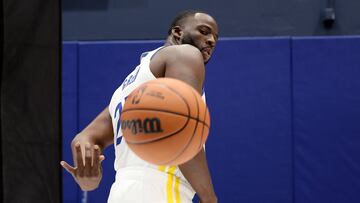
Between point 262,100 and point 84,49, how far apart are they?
1.83 metres

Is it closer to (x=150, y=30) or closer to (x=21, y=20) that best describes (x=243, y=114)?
(x=150, y=30)

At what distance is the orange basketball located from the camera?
7.09 feet

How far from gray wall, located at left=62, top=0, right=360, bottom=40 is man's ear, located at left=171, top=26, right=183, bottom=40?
4.29 metres

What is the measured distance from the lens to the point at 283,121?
630 cm

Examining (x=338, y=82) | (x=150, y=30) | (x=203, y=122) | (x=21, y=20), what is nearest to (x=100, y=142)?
(x=203, y=122)

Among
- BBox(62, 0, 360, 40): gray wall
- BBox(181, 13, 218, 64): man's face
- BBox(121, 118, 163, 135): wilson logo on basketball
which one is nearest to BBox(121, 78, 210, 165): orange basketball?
BBox(121, 118, 163, 135): wilson logo on basketball

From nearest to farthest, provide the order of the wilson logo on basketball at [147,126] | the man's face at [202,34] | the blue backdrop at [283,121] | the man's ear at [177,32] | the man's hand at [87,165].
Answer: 1. the wilson logo on basketball at [147,126]
2. the man's hand at [87,165]
3. the man's face at [202,34]
4. the man's ear at [177,32]
5. the blue backdrop at [283,121]

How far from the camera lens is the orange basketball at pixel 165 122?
2.16 m

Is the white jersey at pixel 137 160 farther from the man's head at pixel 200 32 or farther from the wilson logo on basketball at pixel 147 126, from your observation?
the wilson logo on basketball at pixel 147 126

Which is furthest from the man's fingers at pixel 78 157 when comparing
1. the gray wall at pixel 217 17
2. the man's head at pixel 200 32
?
the gray wall at pixel 217 17

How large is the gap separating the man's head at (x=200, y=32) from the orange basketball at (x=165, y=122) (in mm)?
580

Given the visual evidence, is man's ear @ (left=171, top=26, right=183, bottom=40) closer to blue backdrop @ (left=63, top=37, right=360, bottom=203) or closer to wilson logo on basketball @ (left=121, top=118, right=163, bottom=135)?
wilson logo on basketball @ (left=121, top=118, right=163, bottom=135)

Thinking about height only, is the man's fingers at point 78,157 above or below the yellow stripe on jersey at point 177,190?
above

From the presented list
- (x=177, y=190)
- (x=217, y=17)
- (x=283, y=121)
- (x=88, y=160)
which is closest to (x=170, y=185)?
(x=177, y=190)
